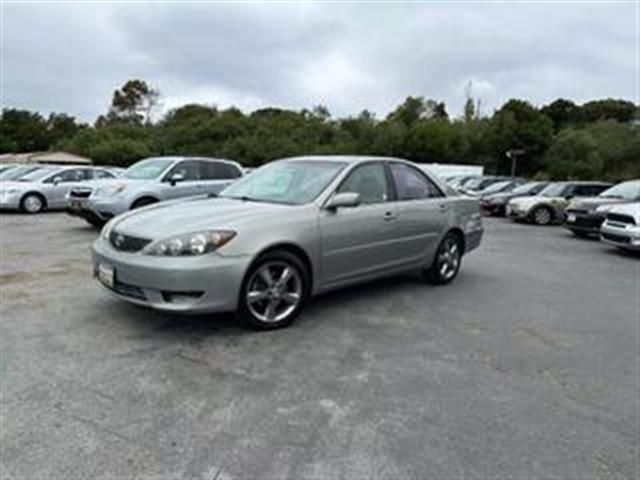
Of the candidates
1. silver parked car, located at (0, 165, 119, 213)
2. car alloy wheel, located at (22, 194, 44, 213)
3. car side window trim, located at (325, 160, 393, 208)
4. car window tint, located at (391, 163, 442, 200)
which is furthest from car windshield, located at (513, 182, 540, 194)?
car alloy wheel, located at (22, 194, 44, 213)

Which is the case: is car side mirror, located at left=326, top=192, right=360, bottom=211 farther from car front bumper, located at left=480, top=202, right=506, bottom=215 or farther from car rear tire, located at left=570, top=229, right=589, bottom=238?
car front bumper, located at left=480, top=202, right=506, bottom=215

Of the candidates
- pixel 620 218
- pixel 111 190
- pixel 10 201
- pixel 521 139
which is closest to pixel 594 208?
pixel 620 218

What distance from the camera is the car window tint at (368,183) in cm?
555

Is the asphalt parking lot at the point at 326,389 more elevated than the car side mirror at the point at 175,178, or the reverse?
the car side mirror at the point at 175,178

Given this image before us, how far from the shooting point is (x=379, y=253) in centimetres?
574

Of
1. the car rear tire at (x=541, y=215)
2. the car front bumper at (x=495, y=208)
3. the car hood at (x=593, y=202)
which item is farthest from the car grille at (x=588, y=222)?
the car front bumper at (x=495, y=208)

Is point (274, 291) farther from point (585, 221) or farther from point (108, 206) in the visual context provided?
point (585, 221)

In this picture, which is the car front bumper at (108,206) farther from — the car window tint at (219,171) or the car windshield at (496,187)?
the car windshield at (496,187)

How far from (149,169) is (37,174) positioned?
247 inches

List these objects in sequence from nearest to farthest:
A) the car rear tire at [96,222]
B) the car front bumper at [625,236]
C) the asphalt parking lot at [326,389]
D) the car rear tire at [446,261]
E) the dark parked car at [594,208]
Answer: the asphalt parking lot at [326,389] < the car rear tire at [446,261] < the car front bumper at [625,236] < the car rear tire at [96,222] < the dark parked car at [594,208]

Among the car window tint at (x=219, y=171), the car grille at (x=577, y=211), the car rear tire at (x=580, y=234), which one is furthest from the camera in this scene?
the car rear tire at (x=580, y=234)

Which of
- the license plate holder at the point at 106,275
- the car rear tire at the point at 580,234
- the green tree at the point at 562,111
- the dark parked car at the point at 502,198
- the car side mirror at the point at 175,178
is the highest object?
the green tree at the point at 562,111

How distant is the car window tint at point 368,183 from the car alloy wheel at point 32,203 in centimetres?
1206

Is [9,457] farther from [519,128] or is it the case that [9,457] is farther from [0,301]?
[519,128]
